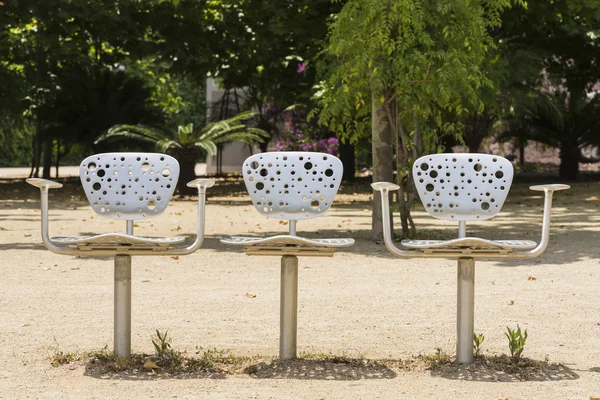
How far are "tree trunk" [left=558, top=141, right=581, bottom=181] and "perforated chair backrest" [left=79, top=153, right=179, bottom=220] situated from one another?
72.1 feet

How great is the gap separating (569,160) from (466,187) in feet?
71.7

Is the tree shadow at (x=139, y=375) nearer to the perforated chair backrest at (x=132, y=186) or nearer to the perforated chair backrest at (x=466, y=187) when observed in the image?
the perforated chair backrest at (x=132, y=186)

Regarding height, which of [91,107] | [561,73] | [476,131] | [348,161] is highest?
[561,73]

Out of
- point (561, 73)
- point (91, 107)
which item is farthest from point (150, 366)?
point (561, 73)

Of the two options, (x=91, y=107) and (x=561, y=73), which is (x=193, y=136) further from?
(x=561, y=73)

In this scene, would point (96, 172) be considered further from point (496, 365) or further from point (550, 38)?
point (550, 38)

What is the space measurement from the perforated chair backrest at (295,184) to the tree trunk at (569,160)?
21.7m

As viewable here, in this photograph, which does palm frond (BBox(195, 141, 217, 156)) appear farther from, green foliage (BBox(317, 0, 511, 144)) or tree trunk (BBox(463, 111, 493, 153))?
green foliage (BBox(317, 0, 511, 144))

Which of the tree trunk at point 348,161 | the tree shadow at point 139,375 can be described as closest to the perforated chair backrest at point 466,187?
the tree shadow at point 139,375

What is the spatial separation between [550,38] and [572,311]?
16.7 m

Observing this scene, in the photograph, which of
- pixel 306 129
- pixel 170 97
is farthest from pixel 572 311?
pixel 170 97

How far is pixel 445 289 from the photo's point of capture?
8664mm

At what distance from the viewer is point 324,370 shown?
5461 millimetres

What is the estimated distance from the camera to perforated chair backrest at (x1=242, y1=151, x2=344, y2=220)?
19.0ft
